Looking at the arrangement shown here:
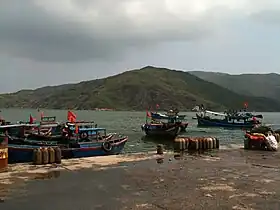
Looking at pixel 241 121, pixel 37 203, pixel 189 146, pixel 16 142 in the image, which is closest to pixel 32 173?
A: pixel 37 203

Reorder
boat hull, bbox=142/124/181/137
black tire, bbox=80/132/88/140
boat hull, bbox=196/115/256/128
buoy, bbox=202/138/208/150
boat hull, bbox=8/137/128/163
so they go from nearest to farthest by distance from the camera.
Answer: boat hull, bbox=8/137/128/163 < buoy, bbox=202/138/208/150 < black tire, bbox=80/132/88/140 < boat hull, bbox=142/124/181/137 < boat hull, bbox=196/115/256/128

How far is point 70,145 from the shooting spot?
2178 centimetres

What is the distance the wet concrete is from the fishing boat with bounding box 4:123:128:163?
5.67 m

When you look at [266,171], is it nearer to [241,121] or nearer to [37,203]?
[37,203]

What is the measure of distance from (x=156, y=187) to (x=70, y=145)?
11.0 meters

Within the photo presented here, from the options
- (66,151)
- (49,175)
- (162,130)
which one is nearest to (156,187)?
(49,175)

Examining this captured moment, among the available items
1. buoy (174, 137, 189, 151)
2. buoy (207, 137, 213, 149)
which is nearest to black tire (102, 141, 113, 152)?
buoy (174, 137, 189, 151)

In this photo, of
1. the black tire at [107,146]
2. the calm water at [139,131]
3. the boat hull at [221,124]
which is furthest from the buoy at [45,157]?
the boat hull at [221,124]

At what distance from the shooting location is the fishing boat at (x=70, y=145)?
2002cm

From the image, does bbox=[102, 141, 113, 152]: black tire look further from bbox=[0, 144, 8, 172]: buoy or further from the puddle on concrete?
bbox=[0, 144, 8, 172]: buoy

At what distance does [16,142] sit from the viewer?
21.3 meters

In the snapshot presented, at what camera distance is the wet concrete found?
9766 mm

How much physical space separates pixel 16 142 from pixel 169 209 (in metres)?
14.4

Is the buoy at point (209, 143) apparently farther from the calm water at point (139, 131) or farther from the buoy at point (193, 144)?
the calm water at point (139, 131)
